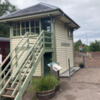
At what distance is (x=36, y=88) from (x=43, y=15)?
188 inches

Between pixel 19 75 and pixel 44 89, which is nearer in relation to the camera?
pixel 19 75

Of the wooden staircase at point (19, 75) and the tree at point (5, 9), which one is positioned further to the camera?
the tree at point (5, 9)

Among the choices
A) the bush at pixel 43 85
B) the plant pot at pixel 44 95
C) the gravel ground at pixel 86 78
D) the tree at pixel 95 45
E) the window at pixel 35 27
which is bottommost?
the gravel ground at pixel 86 78

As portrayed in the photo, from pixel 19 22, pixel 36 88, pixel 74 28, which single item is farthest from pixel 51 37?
pixel 74 28

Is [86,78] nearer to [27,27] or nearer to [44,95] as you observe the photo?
[44,95]

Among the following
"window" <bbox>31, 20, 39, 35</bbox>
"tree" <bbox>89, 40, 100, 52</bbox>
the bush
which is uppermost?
"window" <bbox>31, 20, 39, 35</bbox>

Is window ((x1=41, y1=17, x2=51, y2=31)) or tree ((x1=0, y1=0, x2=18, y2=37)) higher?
tree ((x1=0, y1=0, x2=18, y2=37))

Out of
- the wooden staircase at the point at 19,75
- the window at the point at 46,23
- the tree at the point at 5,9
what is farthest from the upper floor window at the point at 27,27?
the tree at the point at 5,9

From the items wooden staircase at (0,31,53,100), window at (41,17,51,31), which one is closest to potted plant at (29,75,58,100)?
wooden staircase at (0,31,53,100)

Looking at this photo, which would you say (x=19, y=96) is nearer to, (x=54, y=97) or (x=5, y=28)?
(x=54, y=97)

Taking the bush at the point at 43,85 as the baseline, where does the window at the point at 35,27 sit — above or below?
above

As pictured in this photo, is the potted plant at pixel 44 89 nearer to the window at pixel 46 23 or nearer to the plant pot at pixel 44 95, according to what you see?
the plant pot at pixel 44 95

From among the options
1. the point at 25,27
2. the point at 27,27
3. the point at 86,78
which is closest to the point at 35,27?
the point at 27,27

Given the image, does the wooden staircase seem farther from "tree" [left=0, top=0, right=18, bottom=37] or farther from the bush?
"tree" [left=0, top=0, right=18, bottom=37]
